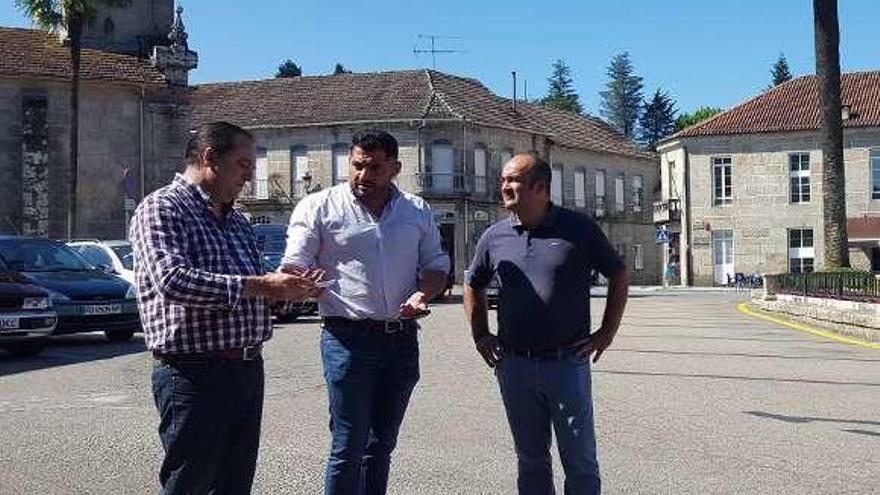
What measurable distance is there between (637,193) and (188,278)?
64043 millimetres

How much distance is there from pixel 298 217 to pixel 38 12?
1190 inches

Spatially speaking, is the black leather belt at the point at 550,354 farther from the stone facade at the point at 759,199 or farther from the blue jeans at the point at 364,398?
the stone facade at the point at 759,199

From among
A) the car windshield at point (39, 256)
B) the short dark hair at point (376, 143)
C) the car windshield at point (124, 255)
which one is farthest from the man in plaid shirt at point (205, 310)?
the car windshield at point (124, 255)

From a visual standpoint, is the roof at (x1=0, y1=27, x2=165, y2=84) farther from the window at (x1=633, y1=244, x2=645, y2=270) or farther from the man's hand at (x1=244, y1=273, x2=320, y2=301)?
the window at (x1=633, y1=244, x2=645, y2=270)

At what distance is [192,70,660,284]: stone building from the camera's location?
169 ft

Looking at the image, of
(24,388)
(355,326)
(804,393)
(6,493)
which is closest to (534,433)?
(355,326)

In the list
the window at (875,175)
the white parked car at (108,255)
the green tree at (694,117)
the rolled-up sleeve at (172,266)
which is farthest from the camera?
the green tree at (694,117)

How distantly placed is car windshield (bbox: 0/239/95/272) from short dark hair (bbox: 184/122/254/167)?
13.2 metres

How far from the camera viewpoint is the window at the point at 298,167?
5306 centimetres

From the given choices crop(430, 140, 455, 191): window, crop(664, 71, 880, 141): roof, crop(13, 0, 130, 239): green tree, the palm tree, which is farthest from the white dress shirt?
crop(664, 71, 880, 141): roof

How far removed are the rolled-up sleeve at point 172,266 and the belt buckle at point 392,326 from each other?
3.56 ft

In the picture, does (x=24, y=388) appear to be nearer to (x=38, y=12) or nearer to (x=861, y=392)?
(x=861, y=392)

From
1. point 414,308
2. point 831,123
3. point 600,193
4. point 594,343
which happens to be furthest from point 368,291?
point 600,193

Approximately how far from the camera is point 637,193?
66500mm
